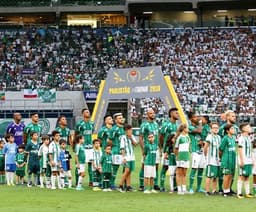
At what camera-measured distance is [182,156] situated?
19.3 meters

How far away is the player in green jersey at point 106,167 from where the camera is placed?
20.4m

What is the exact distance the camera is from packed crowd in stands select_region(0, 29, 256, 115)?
53.3 metres

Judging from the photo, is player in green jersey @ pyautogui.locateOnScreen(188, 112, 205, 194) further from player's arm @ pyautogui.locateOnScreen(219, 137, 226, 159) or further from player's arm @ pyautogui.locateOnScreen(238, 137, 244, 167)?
player's arm @ pyautogui.locateOnScreen(238, 137, 244, 167)

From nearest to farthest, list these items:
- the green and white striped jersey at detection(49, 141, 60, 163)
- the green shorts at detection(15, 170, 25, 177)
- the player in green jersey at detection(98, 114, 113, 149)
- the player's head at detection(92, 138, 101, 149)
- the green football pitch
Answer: the green football pitch → the player in green jersey at detection(98, 114, 113, 149) → the green and white striped jersey at detection(49, 141, 60, 163) → the player's head at detection(92, 138, 101, 149) → the green shorts at detection(15, 170, 25, 177)

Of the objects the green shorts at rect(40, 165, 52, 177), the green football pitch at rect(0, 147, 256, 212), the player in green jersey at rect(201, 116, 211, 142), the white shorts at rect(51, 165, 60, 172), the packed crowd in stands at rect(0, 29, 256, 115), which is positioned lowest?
the green football pitch at rect(0, 147, 256, 212)

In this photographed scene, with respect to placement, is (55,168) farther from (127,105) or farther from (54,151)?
(127,105)

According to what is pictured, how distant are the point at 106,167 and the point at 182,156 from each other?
2078 millimetres

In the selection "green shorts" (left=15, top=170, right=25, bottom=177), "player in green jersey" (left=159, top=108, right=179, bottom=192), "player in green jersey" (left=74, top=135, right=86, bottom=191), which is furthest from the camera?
"green shorts" (left=15, top=170, right=25, bottom=177)

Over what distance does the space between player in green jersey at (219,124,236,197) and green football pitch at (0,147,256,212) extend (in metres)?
0.47

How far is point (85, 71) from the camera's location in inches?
2250

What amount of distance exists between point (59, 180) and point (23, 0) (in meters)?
43.7

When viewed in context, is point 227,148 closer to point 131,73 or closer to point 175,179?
point 175,179

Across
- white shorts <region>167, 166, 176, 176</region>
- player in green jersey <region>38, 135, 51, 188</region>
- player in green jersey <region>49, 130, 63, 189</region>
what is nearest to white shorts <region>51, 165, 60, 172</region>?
player in green jersey <region>49, 130, 63, 189</region>

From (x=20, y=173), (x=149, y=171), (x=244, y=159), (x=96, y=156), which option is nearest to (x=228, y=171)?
(x=244, y=159)
